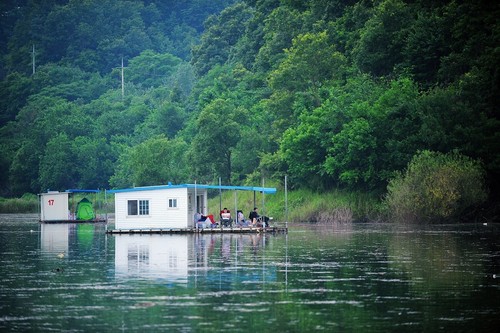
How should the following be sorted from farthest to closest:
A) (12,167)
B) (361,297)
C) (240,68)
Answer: (12,167) < (240,68) < (361,297)

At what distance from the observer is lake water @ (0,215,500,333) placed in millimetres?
28219

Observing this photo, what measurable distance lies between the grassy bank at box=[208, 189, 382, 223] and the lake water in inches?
1026

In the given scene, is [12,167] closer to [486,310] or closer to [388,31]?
[388,31]

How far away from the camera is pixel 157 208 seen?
7075 centimetres

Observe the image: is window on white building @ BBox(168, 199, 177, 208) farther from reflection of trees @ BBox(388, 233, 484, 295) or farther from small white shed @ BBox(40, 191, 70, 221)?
small white shed @ BBox(40, 191, 70, 221)

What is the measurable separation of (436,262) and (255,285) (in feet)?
37.0

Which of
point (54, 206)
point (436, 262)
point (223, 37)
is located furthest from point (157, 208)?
point (223, 37)

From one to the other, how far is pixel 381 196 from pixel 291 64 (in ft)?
74.7

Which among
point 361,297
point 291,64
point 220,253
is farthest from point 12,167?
point 361,297

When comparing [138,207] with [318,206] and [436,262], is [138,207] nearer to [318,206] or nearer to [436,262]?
[318,206]

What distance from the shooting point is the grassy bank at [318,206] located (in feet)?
286

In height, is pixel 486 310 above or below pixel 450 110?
below

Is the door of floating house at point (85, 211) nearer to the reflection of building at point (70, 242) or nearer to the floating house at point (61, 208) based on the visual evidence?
the floating house at point (61, 208)

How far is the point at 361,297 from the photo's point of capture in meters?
32.8
